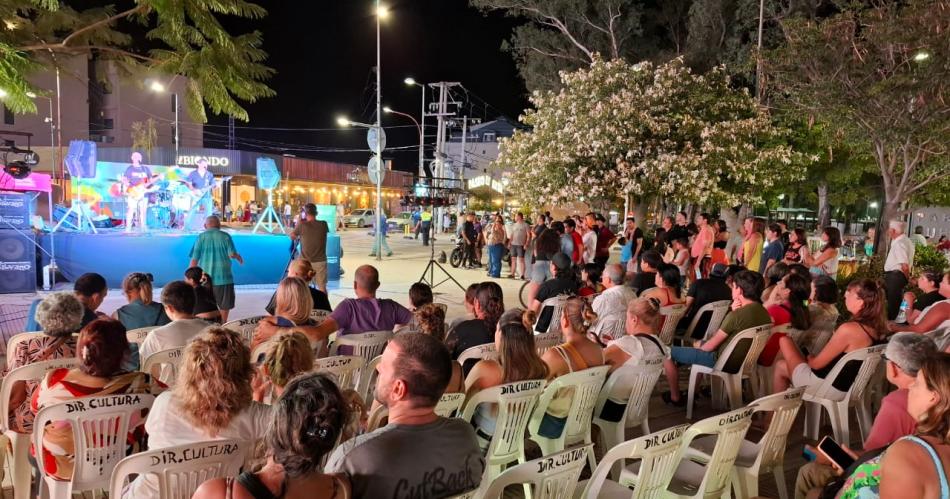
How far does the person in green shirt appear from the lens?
5.08 m

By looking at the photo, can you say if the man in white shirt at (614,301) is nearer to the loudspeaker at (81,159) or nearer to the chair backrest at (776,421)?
the chair backrest at (776,421)

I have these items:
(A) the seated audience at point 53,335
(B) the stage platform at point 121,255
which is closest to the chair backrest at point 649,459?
(A) the seated audience at point 53,335

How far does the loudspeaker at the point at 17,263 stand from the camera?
9359 millimetres

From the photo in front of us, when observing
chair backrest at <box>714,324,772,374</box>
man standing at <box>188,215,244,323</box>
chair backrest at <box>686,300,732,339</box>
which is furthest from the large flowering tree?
chair backrest at <box>714,324,772,374</box>

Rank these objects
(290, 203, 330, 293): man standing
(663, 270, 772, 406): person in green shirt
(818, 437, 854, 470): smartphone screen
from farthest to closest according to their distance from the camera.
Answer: (290, 203, 330, 293): man standing, (663, 270, 772, 406): person in green shirt, (818, 437, 854, 470): smartphone screen

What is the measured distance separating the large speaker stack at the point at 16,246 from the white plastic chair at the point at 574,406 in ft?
29.8

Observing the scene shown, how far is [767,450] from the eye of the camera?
3373 millimetres

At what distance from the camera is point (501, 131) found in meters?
55.1

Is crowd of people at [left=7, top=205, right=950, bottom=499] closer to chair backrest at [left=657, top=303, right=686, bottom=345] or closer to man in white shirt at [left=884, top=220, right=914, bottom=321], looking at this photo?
chair backrest at [left=657, top=303, right=686, bottom=345]

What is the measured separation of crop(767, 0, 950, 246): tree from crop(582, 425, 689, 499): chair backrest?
11.3 meters

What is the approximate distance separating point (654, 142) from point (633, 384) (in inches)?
483

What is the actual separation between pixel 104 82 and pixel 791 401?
5.03 m

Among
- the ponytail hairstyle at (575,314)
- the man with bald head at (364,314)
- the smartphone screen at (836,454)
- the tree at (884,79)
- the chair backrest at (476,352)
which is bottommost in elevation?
the smartphone screen at (836,454)

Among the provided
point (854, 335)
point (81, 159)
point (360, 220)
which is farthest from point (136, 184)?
point (360, 220)
